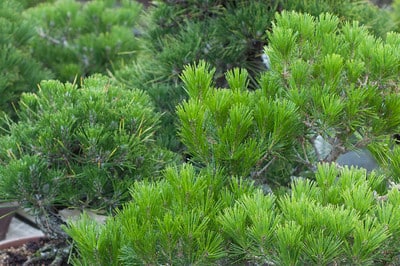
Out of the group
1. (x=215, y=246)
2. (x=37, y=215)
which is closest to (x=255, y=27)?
(x=37, y=215)

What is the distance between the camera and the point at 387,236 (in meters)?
0.92

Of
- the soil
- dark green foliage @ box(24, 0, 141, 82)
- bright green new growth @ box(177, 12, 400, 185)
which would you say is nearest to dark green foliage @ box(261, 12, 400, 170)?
bright green new growth @ box(177, 12, 400, 185)

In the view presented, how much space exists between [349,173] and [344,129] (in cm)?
18

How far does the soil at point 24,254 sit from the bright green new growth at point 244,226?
67cm

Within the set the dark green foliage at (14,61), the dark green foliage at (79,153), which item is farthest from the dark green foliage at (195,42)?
the dark green foliage at (14,61)

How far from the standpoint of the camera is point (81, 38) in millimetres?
2830

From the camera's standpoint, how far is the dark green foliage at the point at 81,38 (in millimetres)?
2754

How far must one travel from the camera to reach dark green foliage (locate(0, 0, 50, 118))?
85.4 inches

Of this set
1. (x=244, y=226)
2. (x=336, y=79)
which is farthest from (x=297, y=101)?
(x=244, y=226)

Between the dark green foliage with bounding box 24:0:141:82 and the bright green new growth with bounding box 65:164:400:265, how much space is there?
5.36 feet

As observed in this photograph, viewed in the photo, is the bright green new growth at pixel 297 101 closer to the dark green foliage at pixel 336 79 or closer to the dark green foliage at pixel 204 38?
the dark green foliage at pixel 336 79

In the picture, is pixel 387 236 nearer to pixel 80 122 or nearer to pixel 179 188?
pixel 179 188

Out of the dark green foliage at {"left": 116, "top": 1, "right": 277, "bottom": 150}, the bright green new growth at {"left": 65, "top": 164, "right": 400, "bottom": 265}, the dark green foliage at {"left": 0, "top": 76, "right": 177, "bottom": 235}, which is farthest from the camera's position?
the dark green foliage at {"left": 116, "top": 1, "right": 277, "bottom": 150}

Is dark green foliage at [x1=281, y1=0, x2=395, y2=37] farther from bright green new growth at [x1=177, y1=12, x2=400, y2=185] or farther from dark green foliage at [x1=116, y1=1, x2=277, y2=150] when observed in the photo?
bright green new growth at [x1=177, y1=12, x2=400, y2=185]
